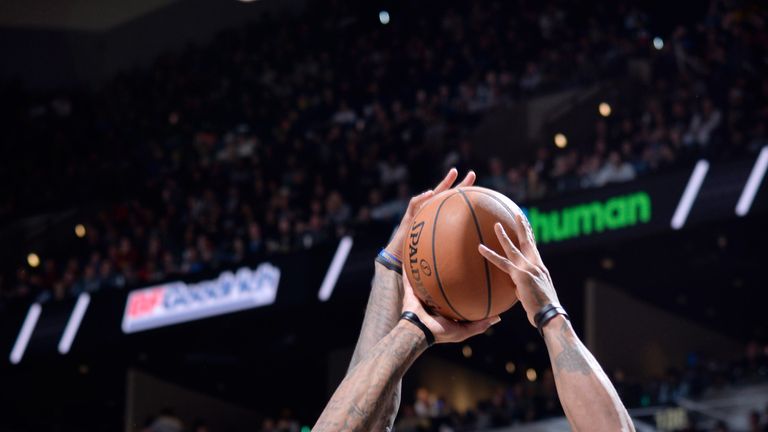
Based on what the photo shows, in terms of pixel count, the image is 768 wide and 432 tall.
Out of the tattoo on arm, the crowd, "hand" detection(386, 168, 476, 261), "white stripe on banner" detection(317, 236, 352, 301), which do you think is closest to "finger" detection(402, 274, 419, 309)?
"hand" detection(386, 168, 476, 261)

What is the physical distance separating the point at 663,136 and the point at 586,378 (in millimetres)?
11457

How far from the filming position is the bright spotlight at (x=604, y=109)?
1573 centimetres

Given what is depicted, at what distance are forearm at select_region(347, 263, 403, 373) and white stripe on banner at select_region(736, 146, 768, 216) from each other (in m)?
9.73

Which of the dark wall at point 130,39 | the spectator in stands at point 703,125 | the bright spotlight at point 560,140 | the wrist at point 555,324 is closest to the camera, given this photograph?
the wrist at point 555,324

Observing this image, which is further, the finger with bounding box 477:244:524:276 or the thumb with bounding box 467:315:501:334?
the thumb with bounding box 467:315:501:334

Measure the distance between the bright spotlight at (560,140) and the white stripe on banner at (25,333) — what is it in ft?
25.8

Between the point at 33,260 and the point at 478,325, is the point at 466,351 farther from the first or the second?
the point at 478,325

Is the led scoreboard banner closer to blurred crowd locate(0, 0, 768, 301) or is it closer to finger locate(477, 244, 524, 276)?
blurred crowd locate(0, 0, 768, 301)

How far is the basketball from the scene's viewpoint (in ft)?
8.86

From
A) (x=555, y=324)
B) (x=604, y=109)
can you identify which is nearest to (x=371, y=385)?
(x=555, y=324)

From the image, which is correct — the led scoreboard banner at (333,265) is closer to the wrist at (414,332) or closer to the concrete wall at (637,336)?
the concrete wall at (637,336)

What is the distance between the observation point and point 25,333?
16.6m

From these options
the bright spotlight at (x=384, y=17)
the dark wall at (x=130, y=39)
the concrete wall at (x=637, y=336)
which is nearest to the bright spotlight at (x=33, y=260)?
the dark wall at (x=130, y=39)

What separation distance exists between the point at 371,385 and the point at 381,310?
48cm
